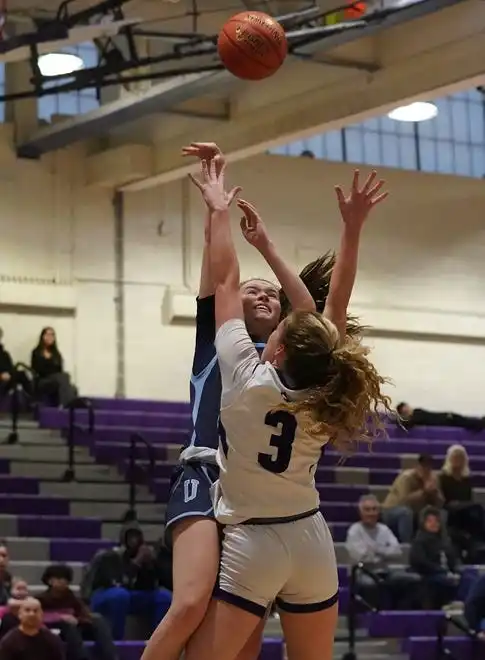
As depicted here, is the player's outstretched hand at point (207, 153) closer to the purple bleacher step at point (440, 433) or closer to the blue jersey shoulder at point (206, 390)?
the blue jersey shoulder at point (206, 390)

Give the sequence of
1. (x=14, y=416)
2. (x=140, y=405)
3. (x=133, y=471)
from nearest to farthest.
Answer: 1. (x=133, y=471)
2. (x=14, y=416)
3. (x=140, y=405)

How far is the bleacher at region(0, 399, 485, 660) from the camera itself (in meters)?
11.9

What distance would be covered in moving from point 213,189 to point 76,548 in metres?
8.46

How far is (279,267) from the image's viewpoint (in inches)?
187

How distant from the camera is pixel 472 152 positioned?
818 inches

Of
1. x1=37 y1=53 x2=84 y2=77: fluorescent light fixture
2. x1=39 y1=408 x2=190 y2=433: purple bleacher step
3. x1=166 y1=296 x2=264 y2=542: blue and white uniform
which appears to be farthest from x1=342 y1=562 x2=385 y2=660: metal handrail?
x1=166 y1=296 x2=264 y2=542: blue and white uniform

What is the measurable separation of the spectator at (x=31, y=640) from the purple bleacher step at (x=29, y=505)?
12.9ft

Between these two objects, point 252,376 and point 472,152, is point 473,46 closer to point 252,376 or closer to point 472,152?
point 472,152

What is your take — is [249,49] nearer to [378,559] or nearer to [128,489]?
[378,559]

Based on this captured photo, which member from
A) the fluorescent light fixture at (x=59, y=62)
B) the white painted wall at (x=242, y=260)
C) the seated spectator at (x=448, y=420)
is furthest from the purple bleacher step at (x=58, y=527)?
the seated spectator at (x=448, y=420)

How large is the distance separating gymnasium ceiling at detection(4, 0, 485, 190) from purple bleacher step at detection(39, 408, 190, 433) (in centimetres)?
313

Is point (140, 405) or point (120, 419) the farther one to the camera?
point (140, 405)

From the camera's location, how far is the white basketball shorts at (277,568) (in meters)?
4.41

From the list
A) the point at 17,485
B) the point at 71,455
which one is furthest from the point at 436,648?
the point at 17,485
